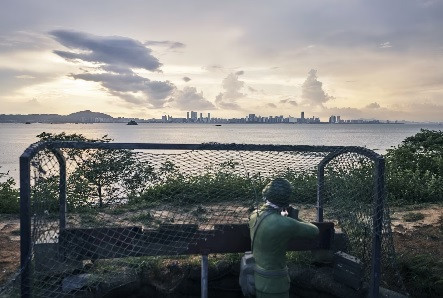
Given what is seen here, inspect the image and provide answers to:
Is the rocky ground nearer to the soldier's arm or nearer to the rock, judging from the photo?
the rock

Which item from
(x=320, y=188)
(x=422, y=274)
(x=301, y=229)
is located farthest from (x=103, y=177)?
(x=422, y=274)

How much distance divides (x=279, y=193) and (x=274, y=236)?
1.73 ft

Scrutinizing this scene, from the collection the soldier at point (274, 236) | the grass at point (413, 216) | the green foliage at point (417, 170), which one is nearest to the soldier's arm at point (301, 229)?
the soldier at point (274, 236)

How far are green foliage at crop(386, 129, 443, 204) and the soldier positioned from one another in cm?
Answer: 796

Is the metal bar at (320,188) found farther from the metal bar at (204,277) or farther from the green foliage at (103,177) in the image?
the green foliage at (103,177)

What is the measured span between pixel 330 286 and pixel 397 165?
36.9 feet

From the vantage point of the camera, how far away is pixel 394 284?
22.3 ft

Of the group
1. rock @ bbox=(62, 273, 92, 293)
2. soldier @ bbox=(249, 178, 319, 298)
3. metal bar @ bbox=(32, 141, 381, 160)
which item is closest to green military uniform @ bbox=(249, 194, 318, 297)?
soldier @ bbox=(249, 178, 319, 298)

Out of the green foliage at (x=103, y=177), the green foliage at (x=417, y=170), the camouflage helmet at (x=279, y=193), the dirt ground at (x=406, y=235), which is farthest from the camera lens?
the green foliage at (x=417, y=170)

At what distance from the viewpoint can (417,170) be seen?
Answer: 14.8 metres

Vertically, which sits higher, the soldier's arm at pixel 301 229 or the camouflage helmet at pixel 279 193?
the camouflage helmet at pixel 279 193

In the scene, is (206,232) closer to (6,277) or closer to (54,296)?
(54,296)

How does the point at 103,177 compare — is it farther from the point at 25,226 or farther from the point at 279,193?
the point at 279,193

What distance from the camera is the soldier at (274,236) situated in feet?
16.2
